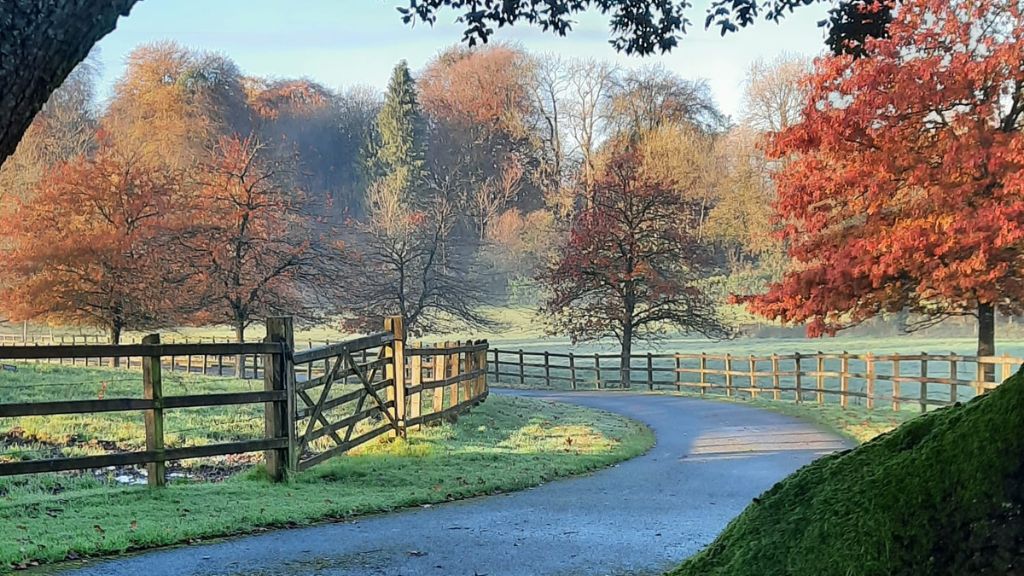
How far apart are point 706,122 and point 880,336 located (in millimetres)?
14649

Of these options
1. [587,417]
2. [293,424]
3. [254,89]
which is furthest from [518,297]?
[293,424]

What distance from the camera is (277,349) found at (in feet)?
27.6

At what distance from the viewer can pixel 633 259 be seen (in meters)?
28.5

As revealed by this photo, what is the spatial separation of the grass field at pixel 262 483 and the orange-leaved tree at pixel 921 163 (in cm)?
531

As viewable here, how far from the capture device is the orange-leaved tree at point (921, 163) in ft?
47.1

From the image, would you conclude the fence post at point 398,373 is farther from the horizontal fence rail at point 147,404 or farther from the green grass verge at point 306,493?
the horizontal fence rail at point 147,404

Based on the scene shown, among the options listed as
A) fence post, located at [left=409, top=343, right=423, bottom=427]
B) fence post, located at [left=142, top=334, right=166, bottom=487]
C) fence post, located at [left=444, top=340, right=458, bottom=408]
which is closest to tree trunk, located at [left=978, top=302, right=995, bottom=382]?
fence post, located at [left=444, top=340, right=458, bottom=408]

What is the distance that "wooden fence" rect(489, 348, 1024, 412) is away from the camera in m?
16.9

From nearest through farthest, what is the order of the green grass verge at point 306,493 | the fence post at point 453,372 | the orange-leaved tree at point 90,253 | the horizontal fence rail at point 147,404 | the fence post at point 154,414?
the green grass verge at point 306,493, the horizontal fence rail at point 147,404, the fence post at point 154,414, the fence post at point 453,372, the orange-leaved tree at point 90,253

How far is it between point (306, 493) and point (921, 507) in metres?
7.32

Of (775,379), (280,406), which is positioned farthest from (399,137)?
(280,406)

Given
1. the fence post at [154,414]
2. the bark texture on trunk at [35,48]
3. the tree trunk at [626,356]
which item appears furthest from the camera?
the tree trunk at [626,356]

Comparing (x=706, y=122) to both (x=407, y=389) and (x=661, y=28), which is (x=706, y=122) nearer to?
(x=407, y=389)

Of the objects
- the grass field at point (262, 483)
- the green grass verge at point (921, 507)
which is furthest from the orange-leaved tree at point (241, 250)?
the green grass verge at point (921, 507)
